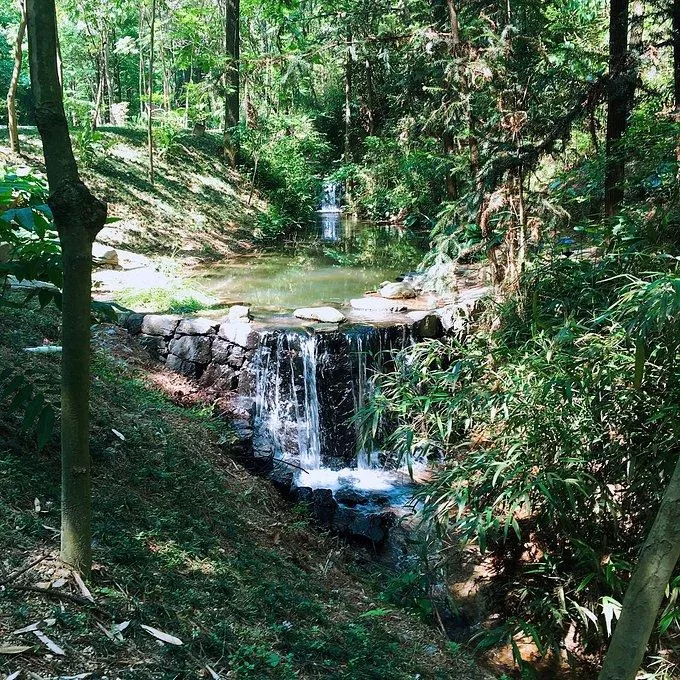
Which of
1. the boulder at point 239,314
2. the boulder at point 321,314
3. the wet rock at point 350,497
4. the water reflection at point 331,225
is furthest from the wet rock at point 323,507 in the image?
the water reflection at point 331,225

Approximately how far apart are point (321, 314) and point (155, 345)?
2232 mm

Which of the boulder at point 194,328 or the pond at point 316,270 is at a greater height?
the pond at point 316,270

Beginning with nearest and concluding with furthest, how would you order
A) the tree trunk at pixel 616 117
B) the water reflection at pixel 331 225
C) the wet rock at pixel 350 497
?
1. the tree trunk at pixel 616 117
2. the wet rock at pixel 350 497
3. the water reflection at pixel 331 225

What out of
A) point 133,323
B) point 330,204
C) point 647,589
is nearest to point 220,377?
point 133,323

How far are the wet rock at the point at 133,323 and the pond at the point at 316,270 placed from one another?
1.59m

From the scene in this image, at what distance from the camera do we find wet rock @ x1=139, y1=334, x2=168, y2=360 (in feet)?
25.3

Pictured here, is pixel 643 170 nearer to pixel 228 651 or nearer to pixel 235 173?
pixel 228 651

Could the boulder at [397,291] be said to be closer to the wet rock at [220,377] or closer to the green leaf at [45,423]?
the wet rock at [220,377]

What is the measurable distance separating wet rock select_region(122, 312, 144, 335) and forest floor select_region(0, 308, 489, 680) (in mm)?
2058

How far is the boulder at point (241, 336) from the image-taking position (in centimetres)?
777

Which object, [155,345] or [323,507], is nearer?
[323,507]

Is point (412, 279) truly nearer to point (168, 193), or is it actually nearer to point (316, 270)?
point (316, 270)

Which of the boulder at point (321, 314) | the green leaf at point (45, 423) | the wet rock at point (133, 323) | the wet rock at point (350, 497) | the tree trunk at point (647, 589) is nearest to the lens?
the tree trunk at point (647, 589)

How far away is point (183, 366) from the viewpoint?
25.0 feet
